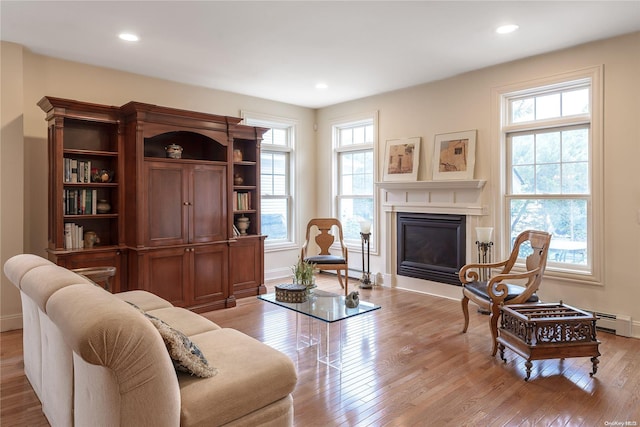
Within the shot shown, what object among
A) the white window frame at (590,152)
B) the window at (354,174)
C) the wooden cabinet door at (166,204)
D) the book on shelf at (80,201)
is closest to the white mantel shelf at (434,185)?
the white window frame at (590,152)

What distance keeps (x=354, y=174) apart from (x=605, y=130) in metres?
3.36

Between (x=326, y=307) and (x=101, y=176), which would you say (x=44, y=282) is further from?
(x=101, y=176)

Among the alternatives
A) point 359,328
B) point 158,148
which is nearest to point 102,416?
point 359,328

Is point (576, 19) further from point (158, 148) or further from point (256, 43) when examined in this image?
point (158, 148)

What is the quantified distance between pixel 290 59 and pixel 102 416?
375 cm

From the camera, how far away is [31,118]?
159 inches

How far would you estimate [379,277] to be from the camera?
19.0ft

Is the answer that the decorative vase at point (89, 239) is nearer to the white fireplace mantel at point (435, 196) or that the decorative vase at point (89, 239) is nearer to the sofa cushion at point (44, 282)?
the sofa cushion at point (44, 282)

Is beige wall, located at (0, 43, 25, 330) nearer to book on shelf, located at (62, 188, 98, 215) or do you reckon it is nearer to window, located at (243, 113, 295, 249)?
book on shelf, located at (62, 188, 98, 215)

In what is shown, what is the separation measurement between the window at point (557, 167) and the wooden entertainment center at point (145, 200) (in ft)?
10.8

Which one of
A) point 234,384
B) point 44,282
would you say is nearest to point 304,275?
point 234,384

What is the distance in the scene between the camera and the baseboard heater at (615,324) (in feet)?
11.8

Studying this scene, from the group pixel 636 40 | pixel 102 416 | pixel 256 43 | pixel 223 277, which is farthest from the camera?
pixel 223 277

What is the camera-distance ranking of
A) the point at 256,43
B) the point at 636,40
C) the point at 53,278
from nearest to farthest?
the point at 53,278 < the point at 636,40 < the point at 256,43
